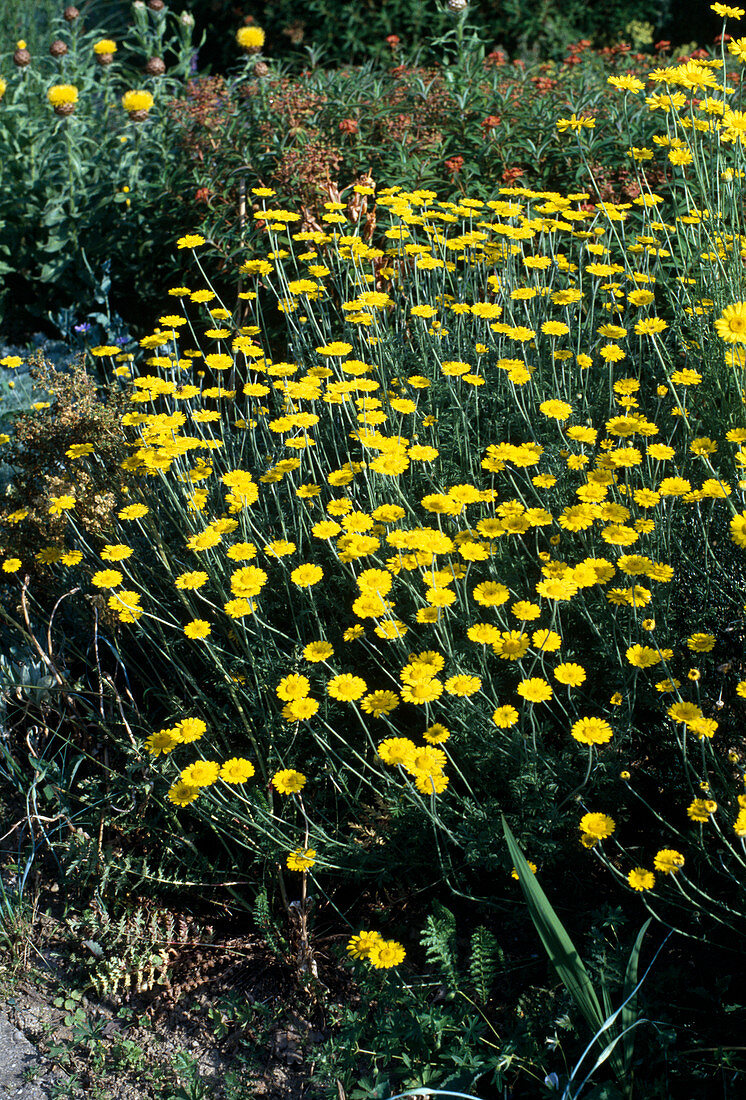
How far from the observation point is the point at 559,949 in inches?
63.0

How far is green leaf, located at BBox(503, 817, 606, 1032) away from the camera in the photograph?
1586 mm

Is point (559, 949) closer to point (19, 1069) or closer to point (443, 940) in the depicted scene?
point (443, 940)

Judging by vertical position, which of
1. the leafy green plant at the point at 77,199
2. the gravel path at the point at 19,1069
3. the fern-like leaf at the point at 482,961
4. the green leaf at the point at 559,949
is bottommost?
the gravel path at the point at 19,1069

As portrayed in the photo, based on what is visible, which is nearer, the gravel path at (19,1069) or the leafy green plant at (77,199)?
the gravel path at (19,1069)

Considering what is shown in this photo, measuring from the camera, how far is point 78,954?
222 centimetres

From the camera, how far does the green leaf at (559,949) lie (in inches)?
62.4

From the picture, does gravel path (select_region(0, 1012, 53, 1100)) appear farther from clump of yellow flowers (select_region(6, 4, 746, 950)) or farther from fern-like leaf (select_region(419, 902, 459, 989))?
fern-like leaf (select_region(419, 902, 459, 989))

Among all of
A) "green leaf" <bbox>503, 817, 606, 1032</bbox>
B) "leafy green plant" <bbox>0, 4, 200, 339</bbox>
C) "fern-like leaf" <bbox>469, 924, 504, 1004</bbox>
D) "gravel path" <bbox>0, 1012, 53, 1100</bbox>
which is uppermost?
"leafy green plant" <bbox>0, 4, 200, 339</bbox>

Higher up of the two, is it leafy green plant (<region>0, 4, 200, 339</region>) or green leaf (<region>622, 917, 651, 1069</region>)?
leafy green plant (<region>0, 4, 200, 339</region>)

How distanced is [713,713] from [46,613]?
225cm

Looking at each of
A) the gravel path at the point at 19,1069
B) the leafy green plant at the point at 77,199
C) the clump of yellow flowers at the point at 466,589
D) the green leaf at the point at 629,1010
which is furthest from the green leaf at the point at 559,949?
the leafy green plant at the point at 77,199

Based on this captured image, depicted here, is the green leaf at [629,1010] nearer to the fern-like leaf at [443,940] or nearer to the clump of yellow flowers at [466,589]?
the clump of yellow flowers at [466,589]

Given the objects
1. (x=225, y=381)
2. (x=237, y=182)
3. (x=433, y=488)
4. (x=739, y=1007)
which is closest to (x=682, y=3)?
(x=237, y=182)

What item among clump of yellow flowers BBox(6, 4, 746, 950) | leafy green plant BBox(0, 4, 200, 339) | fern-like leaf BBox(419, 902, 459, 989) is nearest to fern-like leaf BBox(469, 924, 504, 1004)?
fern-like leaf BBox(419, 902, 459, 989)
